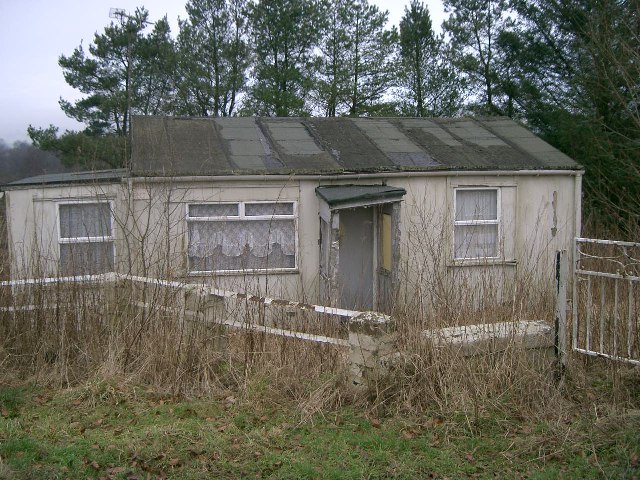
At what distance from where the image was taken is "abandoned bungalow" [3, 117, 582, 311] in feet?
34.0

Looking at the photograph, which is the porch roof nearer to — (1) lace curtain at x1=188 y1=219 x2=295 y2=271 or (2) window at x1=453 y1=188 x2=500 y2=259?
(1) lace curtain at x1=188 y1=219 x2=295 y2=271

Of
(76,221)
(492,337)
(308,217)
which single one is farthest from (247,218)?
(492,337)

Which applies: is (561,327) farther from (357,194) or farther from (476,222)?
(476,222)

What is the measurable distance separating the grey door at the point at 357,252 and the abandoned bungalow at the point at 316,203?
0.07 feet

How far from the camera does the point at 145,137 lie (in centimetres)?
1170

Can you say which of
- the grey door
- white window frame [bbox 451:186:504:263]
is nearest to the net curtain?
the grey door

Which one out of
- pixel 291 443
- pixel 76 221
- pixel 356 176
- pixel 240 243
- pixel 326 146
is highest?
pixel 326 146

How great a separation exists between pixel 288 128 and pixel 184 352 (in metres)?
7.38

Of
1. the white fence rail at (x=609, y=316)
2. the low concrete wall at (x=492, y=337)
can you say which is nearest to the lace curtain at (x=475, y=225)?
the white fence rail at (x=609, y=316)

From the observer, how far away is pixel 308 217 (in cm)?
1128

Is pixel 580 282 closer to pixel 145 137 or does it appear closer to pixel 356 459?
pixel 356 459

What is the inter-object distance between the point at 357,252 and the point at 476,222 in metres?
2.23

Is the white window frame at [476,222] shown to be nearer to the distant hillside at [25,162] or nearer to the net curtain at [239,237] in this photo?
the net curtain at [239,237]

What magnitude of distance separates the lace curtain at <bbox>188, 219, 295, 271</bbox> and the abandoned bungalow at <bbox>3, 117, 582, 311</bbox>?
0.06ft
